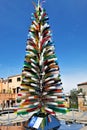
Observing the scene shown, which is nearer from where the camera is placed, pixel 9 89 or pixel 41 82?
pixel 41 82

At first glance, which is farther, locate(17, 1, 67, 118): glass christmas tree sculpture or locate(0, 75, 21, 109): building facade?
locate(0, 75, 21, 109): building facade

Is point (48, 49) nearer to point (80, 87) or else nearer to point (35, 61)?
point (35, 61)

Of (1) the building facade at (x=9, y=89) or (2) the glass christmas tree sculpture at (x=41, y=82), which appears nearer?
(2) the glass christmas tree sculpture at (x=41, y=82)

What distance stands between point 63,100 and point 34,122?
130cm

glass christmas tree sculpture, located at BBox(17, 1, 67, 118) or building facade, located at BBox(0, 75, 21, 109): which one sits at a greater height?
building facade, located at BBox(0, 75, 21, 109)

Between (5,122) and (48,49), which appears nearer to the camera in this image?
(48,49)

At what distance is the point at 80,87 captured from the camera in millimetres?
74750

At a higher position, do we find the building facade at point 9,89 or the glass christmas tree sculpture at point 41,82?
the building facade at point 9,89

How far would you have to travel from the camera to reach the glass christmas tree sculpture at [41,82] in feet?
31.6

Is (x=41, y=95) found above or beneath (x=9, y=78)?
beneath

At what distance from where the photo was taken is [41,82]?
972cm

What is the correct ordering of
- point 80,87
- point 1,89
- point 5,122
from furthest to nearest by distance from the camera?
point 80,87, point 1,89, point 5,122

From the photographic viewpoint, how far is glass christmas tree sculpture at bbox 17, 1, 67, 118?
9.63 meters

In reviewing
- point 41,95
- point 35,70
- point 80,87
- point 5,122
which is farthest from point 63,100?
point 80,87
